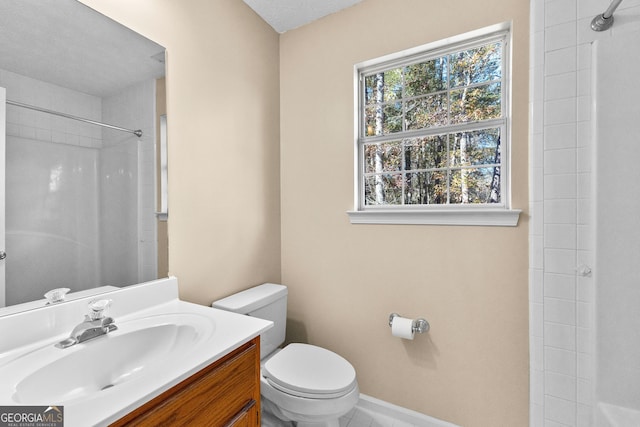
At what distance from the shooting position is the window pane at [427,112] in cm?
165

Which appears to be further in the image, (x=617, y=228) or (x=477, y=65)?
(x=477, y=65)

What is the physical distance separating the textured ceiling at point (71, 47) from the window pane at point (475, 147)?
1.55 metres

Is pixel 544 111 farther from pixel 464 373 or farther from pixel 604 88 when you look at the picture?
pixel 464 373

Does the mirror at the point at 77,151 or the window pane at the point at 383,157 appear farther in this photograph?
the window pane at the point at 383,157

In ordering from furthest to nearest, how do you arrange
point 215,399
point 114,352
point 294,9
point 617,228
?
1. point 294,9
2. point 617,228
3. point 114,352
4. point 215,399

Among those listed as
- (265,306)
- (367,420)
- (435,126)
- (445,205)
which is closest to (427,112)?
(435,126)

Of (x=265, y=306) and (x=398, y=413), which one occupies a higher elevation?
(x=265, y=306)

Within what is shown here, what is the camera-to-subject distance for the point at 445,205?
1593 mm

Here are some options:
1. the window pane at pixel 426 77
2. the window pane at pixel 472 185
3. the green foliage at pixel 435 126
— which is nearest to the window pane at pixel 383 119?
the green foliage at pixel 435 126

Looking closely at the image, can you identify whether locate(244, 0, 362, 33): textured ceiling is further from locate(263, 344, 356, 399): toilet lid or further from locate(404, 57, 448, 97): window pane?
locate(263, 344, 356, 399): toilet lid

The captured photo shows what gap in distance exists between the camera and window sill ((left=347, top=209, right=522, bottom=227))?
1.38 meters

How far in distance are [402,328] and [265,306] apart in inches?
30.0

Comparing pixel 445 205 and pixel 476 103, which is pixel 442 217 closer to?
pixel 445 205

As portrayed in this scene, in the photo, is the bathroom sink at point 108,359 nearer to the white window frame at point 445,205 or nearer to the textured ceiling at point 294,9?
the white window frame at point 445,205
